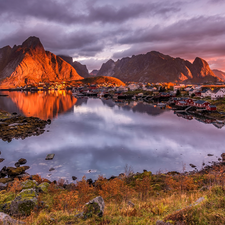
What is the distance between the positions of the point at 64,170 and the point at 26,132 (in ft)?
55.3

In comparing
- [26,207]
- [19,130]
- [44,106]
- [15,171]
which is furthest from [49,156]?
[44,106]

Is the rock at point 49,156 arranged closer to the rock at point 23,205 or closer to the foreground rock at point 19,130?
the foreground rock at point 19,130

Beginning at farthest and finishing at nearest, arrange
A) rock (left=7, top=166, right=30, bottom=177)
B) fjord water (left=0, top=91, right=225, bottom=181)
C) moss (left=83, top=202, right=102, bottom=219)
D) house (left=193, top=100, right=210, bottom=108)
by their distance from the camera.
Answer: house (left=193, top=100, right=210, bottom=108), fjord water (left=0, top=91, right=225, bottom=181), rock (left=7, top=166, right=30, bottom=177), moss (left=83, top=202, right=102, bottom=219)

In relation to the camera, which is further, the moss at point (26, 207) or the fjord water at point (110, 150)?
the fjord water at point (110, 150)

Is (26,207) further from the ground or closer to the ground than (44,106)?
closer to the ground

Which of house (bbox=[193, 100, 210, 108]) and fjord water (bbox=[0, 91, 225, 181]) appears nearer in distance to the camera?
fjord water (bbox=[0, 91, 225, 181])

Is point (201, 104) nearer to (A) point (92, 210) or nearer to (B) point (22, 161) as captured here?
(B) point (22, 161)

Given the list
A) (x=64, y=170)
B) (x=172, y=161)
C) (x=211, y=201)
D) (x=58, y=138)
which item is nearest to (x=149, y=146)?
(x=172, y=161)

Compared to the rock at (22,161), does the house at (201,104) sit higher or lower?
higher

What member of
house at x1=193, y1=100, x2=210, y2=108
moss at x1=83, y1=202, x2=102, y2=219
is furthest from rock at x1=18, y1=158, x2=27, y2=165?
house at x1=193, y1=100, x2=210, y2=108

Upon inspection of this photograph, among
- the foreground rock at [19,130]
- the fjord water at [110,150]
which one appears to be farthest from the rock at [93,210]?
the foreground rock at [19,130]

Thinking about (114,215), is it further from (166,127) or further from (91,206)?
(166,127)

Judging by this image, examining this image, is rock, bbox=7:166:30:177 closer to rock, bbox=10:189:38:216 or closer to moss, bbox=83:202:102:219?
rock, bbox=10:189:38:216

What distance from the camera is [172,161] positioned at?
18656mm
